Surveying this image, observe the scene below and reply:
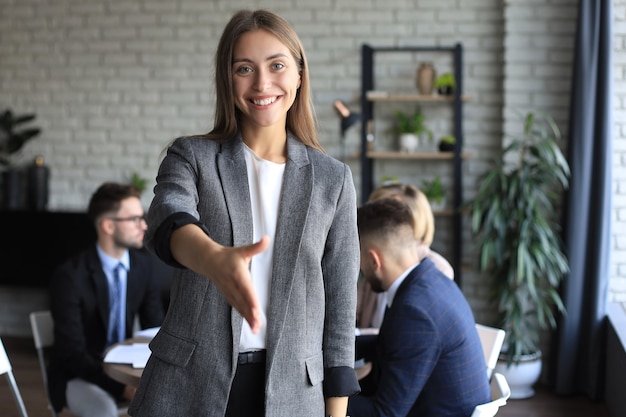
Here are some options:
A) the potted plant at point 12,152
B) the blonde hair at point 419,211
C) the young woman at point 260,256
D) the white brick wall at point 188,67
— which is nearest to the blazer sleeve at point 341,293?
the young woman at point 260,256

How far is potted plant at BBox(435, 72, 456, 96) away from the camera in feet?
17.0

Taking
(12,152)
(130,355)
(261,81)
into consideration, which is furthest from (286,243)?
(12,152)

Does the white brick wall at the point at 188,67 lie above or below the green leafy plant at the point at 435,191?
above

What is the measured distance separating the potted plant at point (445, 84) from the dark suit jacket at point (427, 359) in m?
2.96

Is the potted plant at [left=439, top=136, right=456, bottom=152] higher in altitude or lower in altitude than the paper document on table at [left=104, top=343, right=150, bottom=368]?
higher

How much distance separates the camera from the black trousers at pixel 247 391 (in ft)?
4.57

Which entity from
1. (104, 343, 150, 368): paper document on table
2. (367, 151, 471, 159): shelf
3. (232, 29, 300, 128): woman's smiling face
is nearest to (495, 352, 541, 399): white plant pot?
(367, 151, 471, 159): shelf

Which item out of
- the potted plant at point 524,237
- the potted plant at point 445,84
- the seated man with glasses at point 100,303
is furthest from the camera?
the potted plant at point 445,84

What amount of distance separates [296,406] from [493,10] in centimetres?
435

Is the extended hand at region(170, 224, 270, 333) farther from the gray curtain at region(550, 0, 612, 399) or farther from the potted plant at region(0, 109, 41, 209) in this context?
→ the potted plant at region(0, 109, 41, 209)

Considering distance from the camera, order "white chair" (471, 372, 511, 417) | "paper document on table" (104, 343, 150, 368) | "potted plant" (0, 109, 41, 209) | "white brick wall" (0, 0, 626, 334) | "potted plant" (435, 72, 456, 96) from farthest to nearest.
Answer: "potted plant" (0, 109, 41, 209) → "potted plant" (435, 72, 456, 96) → "white brick wall" (0, 0, 626, 334) → "paper document on table" (104, 343, 150, 368) → "white chair" (471, 372, 511, 417)

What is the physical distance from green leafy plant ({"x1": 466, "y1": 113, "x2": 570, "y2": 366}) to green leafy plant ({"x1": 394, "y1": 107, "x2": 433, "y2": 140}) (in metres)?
0.66

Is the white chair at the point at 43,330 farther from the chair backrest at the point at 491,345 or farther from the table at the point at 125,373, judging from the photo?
the chair backrest at the point at 491,345

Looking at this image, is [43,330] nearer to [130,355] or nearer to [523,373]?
[130,355]
